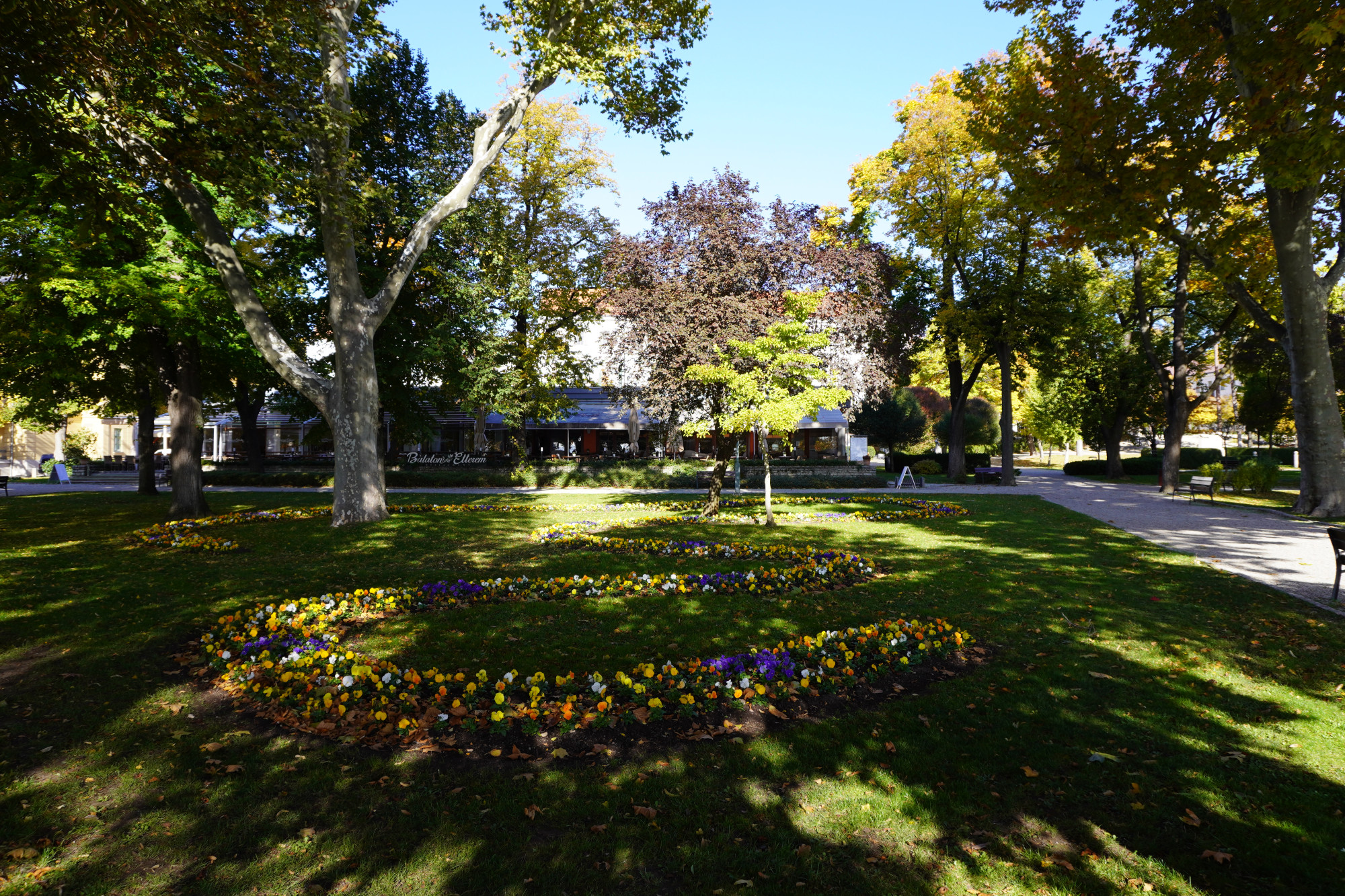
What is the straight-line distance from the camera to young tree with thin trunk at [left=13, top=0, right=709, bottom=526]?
675cm

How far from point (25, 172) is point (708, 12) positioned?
1287 cm

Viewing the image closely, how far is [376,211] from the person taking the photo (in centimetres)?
1831

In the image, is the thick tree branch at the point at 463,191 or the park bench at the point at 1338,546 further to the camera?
the thick tree branch at the point at 463,191

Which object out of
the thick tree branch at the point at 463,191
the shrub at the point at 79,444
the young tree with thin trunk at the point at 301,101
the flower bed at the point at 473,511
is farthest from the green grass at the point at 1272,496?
the shrub at the point at 79,444

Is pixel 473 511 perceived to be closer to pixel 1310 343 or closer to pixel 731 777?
pixel 731 777

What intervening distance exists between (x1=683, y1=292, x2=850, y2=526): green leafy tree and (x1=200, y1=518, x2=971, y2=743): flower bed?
6.29 meters

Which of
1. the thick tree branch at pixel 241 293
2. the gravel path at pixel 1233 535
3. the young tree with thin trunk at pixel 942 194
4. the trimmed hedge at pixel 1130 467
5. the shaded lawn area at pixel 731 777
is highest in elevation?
the young tree with thin trunk at pixel 942 194

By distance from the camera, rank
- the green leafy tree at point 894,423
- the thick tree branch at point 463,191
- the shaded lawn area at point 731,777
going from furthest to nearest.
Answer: the green leafy tree at point 894,423
the thick tree branch at point 463,191
the shaded lawn area at point 731,777

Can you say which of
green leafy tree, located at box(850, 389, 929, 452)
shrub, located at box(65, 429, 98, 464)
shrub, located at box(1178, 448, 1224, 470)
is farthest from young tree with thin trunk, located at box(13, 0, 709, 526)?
shrub, located at box(1178, 448, 1224, 470)

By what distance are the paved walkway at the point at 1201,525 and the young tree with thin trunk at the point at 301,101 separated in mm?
10014

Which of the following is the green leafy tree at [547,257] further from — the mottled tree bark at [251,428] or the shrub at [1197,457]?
the shrub at [1197,457]

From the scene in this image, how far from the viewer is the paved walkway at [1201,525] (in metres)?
7.96

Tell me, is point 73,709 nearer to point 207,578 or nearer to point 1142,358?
point 207,578

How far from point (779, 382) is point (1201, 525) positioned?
9.25 metres
